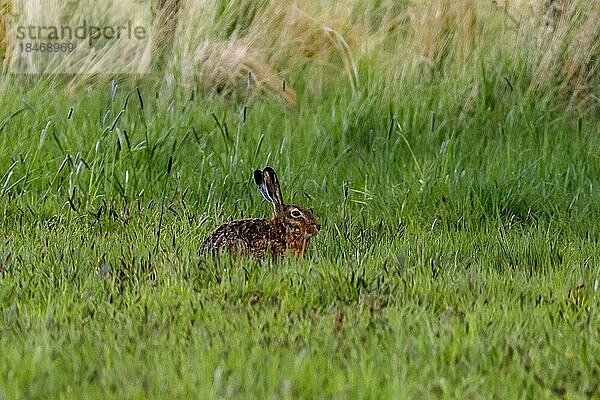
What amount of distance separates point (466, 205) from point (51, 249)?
2.37 metres

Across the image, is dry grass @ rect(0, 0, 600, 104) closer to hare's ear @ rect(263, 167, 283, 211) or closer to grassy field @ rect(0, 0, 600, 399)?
grassy field @ rect(0, 0, 600, 399)

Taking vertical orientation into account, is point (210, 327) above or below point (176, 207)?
above

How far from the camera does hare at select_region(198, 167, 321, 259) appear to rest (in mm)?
4953

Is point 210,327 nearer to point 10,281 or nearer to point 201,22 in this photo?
point 10,281

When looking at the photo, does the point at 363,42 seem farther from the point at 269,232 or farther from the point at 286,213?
the point at 269,232

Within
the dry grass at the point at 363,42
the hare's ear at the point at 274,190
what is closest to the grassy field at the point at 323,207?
the dry grass at the point at 363,42

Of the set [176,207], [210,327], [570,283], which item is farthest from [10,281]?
[570,283]

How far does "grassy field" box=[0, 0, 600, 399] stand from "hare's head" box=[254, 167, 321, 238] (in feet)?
0.39

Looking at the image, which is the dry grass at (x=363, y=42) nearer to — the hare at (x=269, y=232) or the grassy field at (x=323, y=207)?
the grassy field at (x=323, y=207)

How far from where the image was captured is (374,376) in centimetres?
322

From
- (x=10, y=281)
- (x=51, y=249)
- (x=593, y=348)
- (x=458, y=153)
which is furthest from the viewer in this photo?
(x=458, y=153)

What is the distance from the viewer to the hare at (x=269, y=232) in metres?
4.95

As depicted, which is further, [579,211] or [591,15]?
[591,15]

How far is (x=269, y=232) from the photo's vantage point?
5.07 meters
